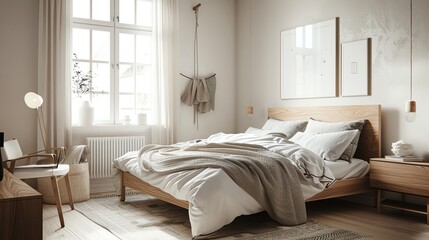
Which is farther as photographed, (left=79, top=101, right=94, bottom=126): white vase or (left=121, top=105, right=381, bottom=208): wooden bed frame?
(left=79, top=101, right=94, bottom=126): white vase

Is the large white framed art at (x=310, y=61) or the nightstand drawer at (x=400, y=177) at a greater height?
the large white framed art at (x=310, y=61)

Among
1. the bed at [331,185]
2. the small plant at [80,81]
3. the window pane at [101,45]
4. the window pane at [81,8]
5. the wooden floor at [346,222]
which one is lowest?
the wooden floor at [346,222]

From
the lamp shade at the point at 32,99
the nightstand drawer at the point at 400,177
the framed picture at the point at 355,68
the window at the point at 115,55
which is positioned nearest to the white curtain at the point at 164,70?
the window at the point at 115,55

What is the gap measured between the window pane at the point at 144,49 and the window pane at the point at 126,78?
0.19 metres

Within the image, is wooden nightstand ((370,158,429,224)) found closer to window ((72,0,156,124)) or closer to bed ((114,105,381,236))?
bed ((114,105,381,236))

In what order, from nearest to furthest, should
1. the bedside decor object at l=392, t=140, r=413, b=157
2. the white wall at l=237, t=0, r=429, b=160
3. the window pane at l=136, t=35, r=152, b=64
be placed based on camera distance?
the bedside decor object at l=392, t=140, r=413, b=157 → the white wall at l=237, t=0, r=429, b=160 → the window pane at l=136, t=35, r=152, b=64

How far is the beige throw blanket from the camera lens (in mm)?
3193

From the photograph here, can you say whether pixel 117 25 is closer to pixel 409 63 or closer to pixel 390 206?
pixel 409 63

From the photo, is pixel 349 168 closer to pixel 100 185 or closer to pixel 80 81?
pixel 100 185

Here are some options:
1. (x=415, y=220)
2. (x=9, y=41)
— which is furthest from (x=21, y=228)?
(x=9, y=41)

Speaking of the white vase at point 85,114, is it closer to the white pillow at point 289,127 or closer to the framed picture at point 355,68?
the white pillow at point 289,127

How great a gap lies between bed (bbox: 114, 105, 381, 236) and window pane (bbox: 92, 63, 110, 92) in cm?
137

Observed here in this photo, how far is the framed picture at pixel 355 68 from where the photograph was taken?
4402mm

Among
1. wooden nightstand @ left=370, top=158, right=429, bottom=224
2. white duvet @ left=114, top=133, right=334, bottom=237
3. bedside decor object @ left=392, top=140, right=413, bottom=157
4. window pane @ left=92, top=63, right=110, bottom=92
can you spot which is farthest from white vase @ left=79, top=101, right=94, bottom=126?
bedside decor object @ left=392, top=140, right=413, bottom=157
